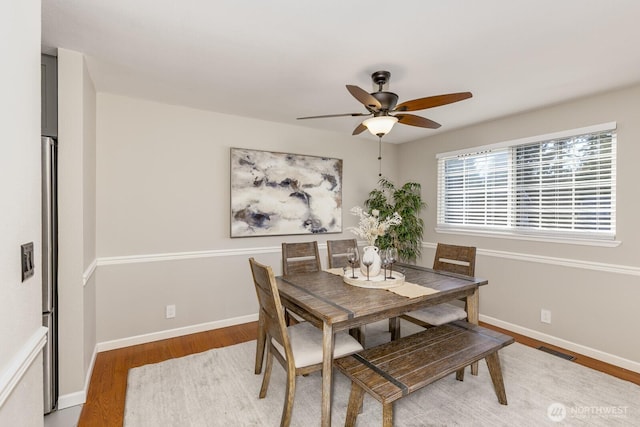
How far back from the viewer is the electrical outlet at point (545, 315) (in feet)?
10.4

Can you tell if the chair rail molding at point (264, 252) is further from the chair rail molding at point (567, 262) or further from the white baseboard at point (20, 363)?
the white baseboard at point (20, 363)

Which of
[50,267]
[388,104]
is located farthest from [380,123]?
[50,267]

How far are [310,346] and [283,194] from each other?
219 centimetres

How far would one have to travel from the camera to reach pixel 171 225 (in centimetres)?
324

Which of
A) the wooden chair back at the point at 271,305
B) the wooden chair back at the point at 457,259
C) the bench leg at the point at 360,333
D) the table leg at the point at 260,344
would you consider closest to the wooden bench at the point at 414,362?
the wooden chair back at the point at 271,305

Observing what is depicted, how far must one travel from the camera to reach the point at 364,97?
6.70 feet

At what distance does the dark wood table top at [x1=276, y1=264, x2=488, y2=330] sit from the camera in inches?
72.0

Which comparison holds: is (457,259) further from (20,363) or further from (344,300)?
(20,363)

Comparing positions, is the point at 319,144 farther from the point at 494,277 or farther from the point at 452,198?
the point at 494,277

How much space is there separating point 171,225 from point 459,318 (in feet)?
9.52

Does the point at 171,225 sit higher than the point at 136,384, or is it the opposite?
the point at 171,225


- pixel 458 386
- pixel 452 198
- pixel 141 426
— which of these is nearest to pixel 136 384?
pixel 141 426

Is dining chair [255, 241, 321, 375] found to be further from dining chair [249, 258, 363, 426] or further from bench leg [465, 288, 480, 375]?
bench leg [465, 288, 480, 375]

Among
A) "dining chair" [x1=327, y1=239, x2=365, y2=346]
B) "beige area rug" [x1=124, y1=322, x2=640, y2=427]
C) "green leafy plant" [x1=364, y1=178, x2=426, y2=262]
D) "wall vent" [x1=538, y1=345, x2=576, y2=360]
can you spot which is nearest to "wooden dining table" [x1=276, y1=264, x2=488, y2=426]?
"dining chair" [x1=327, y1=239, x2=365, y2=346]
